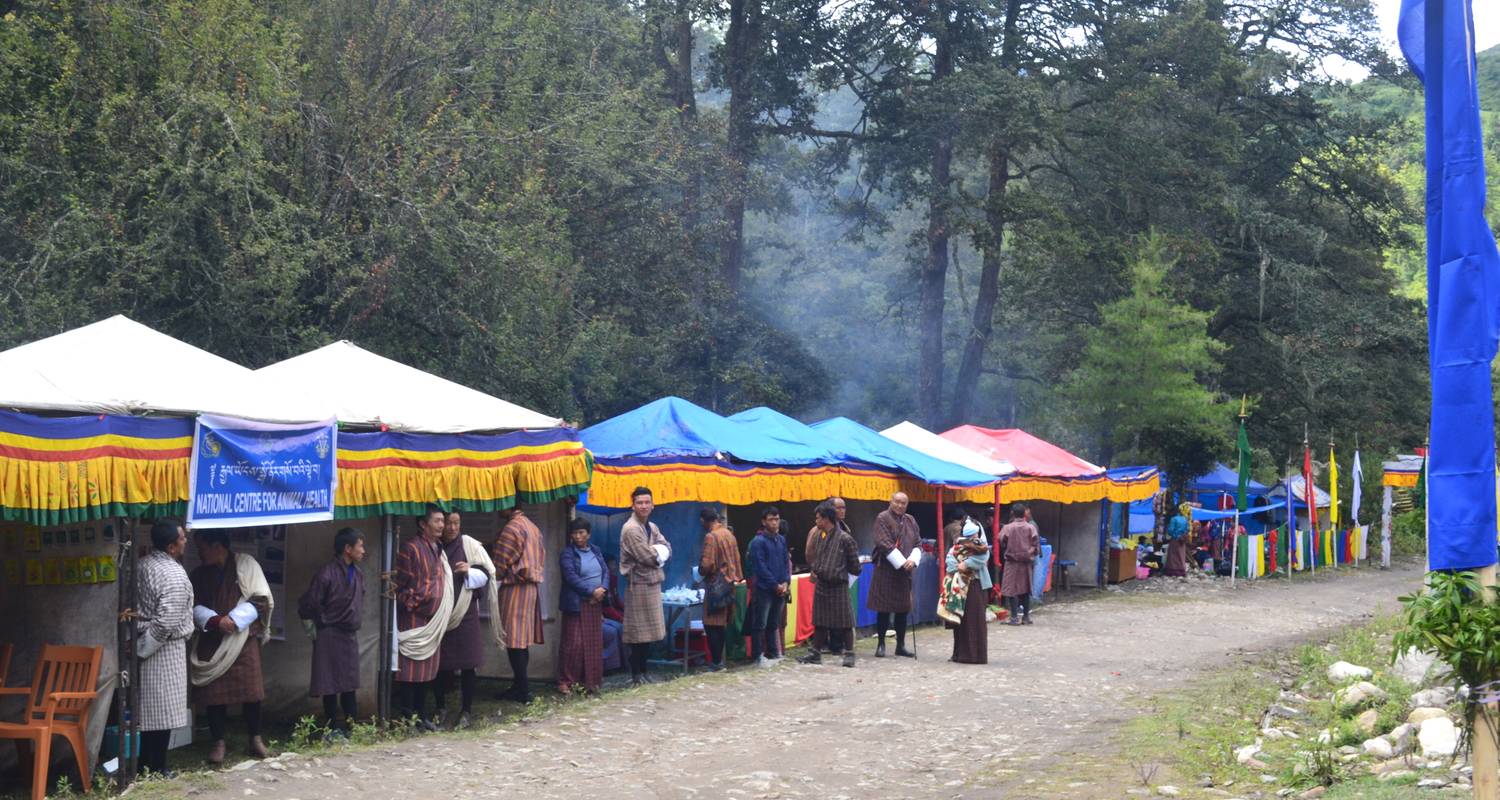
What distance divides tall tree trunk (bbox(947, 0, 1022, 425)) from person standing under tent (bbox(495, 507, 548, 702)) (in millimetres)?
23365

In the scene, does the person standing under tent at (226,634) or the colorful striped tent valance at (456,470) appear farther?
the colorful striped tent valance at (456,470)

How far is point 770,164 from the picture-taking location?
40.8 metres

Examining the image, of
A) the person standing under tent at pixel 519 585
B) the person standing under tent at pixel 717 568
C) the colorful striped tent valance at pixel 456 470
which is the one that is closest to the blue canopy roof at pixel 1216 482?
the person standing under tent at pixel 717 568

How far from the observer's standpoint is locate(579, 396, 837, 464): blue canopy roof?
1495 centimetres

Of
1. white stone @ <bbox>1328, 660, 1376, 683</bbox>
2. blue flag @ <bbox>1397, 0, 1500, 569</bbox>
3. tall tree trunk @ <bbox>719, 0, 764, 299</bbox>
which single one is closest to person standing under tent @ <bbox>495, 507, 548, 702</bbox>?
blue flag @ <bbox>1397, 0, 1500, 569</bbox>

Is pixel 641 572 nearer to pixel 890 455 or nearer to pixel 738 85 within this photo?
pixel 890 455

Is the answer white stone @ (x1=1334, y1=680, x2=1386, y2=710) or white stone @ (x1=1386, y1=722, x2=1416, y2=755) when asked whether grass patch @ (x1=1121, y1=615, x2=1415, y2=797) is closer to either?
white stone @ (x1=1334, y1=680, x2=1386, y2=710)

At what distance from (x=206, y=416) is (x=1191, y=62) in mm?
29917

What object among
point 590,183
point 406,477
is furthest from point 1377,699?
point 590,183

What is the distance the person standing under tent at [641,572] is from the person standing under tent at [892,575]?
297 centimetres

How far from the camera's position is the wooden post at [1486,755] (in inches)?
286

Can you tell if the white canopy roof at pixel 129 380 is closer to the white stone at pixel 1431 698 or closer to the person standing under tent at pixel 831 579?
the person standing under tent at pixel 831 579

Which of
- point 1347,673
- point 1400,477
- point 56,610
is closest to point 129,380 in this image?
point 56,610

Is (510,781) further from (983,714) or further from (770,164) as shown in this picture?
(770,164)
